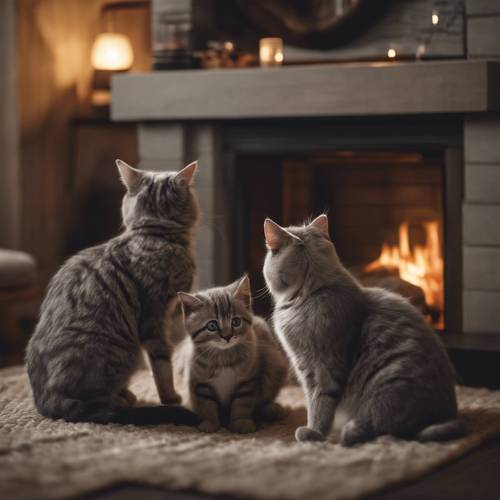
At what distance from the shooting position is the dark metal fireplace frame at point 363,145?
325 centimetres

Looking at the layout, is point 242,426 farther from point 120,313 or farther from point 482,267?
point 482,267

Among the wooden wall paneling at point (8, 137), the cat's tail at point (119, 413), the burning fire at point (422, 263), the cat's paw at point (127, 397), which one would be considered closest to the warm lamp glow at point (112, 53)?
the wooden wall paneling at point (8, 137)

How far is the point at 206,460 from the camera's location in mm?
2170

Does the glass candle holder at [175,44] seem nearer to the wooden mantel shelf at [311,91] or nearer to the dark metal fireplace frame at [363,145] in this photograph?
the wooden mantel shelf at [311,91]

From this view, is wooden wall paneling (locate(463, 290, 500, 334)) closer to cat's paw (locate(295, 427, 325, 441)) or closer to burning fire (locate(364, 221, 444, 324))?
burning fire (locate(364, 221, 444, 324))

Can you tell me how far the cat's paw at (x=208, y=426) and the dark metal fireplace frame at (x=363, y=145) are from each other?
113 centimetres

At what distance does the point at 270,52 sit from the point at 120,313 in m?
1.30

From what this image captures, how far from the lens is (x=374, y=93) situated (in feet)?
10.6

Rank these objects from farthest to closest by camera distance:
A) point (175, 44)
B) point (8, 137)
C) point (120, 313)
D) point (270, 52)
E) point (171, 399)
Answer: point (8, 137)
point (175, 44)
point (270, 52)
point (171, 399)
point (120, 313)

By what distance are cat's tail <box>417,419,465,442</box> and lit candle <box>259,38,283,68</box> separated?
1645mm

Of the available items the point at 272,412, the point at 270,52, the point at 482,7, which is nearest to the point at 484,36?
the point at 482,7

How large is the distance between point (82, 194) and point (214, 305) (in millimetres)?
2226

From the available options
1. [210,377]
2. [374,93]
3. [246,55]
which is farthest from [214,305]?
[246,55]

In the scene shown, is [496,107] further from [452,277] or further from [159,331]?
[159,331]
